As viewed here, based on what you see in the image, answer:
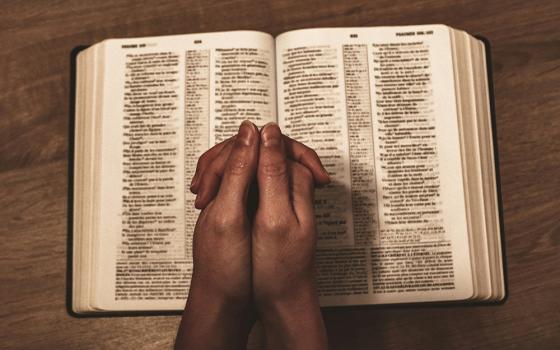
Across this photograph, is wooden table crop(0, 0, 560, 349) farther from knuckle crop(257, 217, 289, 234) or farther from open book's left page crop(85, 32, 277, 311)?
knuckle crop(257, 217, 289, 234)

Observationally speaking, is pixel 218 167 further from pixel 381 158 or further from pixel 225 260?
pixel 381 158

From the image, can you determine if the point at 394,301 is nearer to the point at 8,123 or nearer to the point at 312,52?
the point at 312,52

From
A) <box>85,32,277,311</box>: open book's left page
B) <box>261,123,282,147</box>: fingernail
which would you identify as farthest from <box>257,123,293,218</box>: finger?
<box>85,32,277,311</box>: open book's left page

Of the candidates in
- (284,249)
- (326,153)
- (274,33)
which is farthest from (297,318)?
(274,33)

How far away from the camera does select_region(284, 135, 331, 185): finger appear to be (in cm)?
45

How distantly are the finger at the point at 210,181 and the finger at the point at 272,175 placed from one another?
39 mm

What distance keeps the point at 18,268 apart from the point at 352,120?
0.41m

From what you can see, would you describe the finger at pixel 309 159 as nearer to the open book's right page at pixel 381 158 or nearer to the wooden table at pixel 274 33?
the open book's right page at pixel 381 158

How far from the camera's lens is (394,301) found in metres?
0.52

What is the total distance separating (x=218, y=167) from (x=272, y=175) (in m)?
0.06

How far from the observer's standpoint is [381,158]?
53 cm

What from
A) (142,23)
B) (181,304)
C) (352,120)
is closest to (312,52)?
(352,120)

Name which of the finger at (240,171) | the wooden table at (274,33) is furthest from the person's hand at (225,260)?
the wooden table at (274,33)

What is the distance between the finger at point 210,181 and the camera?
1.45 ft
